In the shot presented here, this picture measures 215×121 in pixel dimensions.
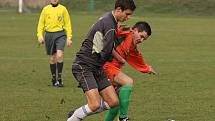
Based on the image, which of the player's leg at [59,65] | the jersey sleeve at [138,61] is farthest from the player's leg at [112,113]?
the player's leg at [59,65]

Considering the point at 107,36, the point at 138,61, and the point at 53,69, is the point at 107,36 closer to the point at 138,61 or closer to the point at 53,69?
the point at 138,61

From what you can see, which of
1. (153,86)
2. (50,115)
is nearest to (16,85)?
(153,86)

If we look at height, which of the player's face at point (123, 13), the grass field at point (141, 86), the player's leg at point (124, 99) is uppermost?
the player's face at point (123, 13)

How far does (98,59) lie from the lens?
8.09 metres

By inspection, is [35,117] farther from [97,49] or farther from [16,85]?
[16,85]

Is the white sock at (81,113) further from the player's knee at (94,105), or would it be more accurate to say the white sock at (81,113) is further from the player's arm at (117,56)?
the player's arm at (117,56)

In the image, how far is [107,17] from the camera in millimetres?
7902

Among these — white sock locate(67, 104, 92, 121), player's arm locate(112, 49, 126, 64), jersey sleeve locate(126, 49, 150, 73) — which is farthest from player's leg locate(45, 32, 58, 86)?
white sock locate(67, 104, 92, 121)

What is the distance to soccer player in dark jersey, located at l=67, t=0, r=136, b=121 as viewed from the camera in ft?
25.7

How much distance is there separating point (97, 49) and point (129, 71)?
907cm

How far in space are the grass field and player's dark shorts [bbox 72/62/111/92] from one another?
163cm

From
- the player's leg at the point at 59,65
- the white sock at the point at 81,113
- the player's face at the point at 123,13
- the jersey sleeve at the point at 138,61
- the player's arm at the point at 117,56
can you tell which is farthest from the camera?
the player's leg at the point at 59,65

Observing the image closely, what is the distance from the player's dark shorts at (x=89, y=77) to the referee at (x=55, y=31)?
18.9 ft

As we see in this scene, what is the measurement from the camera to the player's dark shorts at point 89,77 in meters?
8.04
